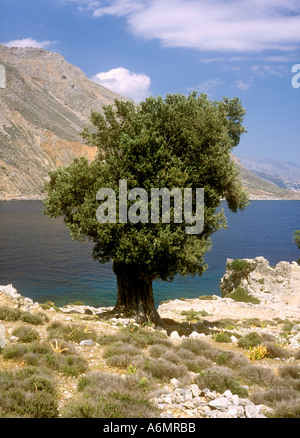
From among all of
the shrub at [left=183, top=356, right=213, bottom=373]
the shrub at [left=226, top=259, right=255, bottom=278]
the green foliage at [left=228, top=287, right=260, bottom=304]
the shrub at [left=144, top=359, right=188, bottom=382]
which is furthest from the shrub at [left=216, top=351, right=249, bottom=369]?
the shrub at [left=226, top=259, right=255, bottom=278]

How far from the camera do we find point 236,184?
22.4 m

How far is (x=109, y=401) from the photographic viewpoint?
8969mm

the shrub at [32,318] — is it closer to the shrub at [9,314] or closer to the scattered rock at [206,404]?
the shrub at [9,314]

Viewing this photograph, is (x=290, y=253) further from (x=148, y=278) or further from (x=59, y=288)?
(x=148, y=278)

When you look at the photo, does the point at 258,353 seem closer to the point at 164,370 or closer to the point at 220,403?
the point at 164,370

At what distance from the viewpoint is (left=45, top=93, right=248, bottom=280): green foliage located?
19.4 metres

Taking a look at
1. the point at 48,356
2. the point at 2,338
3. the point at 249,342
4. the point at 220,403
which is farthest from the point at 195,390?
the point at 2,338

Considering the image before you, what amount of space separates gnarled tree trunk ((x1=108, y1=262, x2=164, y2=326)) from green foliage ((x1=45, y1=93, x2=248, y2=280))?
1.14m

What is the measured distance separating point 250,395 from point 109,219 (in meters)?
11.9

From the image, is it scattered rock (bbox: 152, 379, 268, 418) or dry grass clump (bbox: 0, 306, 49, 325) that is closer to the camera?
scattered rock (bbox: 152, 379, 268, 418)

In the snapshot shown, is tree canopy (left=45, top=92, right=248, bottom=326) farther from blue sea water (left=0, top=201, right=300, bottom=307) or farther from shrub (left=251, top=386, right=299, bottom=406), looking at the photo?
blue sea water (left=0, top=201, right=300, bottom=307)

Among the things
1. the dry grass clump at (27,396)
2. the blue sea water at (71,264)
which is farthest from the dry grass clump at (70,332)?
the blue sea water at (71,264)

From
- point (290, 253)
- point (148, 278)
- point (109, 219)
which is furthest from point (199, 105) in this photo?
point (290, 253)

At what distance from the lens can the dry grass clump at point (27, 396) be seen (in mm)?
8375
